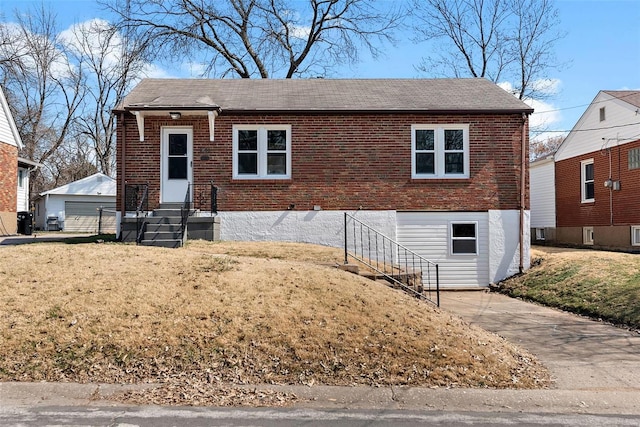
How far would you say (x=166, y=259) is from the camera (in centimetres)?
929

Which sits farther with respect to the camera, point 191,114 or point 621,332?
point 191,114

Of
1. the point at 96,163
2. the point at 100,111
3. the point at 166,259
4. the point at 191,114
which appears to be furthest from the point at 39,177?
the point at 166,259

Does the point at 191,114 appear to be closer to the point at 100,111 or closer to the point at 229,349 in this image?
the point at 229,349

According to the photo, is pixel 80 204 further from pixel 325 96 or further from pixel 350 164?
pixel 350 164

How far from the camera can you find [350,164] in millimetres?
14859

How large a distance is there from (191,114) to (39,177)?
39543 millimetres

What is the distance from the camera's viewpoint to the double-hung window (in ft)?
48.7

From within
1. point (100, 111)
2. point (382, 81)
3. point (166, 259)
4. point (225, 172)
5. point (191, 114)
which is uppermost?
point (100, 111)

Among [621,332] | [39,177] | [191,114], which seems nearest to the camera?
[621,332]

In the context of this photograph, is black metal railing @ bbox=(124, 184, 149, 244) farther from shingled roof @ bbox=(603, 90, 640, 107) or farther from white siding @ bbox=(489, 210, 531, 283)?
shingled roof @ bbox=(603, 90, 640, 107)

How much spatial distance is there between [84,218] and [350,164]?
76.1 feet

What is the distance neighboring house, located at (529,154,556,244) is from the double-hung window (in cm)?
1628

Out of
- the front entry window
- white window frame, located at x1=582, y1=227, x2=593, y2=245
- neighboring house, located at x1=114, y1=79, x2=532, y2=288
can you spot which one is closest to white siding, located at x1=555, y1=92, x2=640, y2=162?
white window frame, located at x1=582, y1=227, x2=593, y2=245

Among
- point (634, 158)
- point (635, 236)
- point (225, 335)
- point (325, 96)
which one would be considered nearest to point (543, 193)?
point (634, 158)
